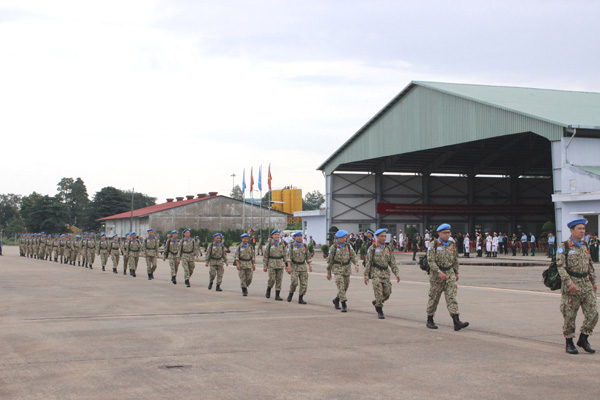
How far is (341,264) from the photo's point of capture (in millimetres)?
14203

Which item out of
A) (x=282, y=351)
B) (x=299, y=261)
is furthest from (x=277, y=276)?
(x=282, y=351)

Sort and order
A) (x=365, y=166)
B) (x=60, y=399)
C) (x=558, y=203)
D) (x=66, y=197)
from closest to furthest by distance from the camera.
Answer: (x=60, y=399), (x=558, y=203), (x=365, y=166), (x=66, y=197)

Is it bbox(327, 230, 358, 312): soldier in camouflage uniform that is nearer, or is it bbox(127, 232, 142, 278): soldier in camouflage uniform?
bbox(327, 230, 358, 312): soldier in camouflage uniform

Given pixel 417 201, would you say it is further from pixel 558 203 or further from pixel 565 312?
pixel 565 312

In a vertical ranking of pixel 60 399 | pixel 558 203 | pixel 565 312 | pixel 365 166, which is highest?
pixel 365 166

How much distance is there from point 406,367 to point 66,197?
13896cm

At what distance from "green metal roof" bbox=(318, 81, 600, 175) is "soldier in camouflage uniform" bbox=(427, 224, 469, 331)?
76.7 feet

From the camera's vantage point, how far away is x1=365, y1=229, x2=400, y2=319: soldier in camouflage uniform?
12.7m


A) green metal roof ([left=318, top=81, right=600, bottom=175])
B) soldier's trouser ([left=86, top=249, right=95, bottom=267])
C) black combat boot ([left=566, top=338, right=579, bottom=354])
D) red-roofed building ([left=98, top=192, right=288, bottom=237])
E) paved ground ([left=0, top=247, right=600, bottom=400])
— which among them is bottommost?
paved ground ([left=0, top=247, right=600, bottom=400])

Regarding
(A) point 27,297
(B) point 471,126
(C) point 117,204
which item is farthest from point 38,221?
(A) point 27,297

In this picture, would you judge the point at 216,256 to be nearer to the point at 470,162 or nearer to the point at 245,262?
the point at 245,262

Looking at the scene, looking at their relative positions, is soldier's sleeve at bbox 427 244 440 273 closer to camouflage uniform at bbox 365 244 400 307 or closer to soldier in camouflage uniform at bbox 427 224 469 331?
soldier in camouflage uniform at bbox 427 224 469 331

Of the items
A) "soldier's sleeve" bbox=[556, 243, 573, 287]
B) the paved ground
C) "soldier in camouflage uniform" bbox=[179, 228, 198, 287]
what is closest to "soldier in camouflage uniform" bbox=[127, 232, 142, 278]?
"soldier in camouflage uniform" bbox=[179, 228, 198, 287]

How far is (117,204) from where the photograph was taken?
371 feet
